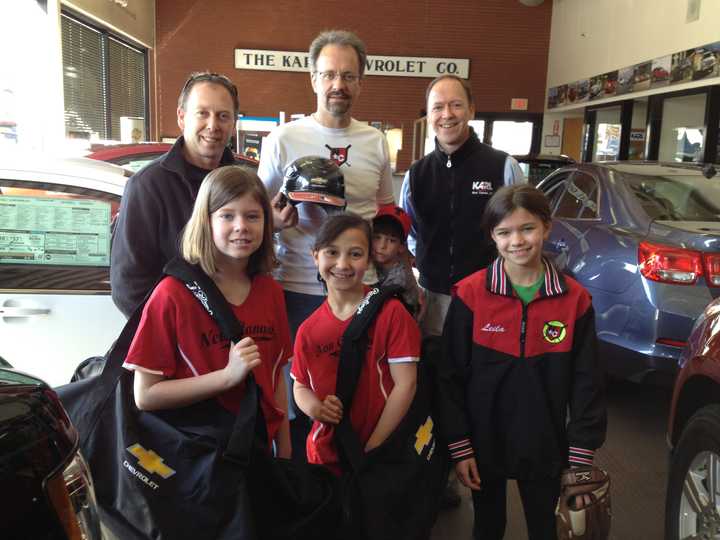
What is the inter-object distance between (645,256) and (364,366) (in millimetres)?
2193

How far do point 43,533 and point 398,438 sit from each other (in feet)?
3.32

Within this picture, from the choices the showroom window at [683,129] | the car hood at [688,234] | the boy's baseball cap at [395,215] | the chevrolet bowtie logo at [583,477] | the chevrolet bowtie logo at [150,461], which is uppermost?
the showroom window at [683,129]

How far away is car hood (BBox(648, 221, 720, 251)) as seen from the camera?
324 cm

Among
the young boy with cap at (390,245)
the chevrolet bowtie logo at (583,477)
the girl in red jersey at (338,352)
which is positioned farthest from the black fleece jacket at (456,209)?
the chevrolet bowtie logo at (583,477)

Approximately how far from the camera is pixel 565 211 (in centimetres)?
466

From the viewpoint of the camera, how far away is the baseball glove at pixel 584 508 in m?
1.76

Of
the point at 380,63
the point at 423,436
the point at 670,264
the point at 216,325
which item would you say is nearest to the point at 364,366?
the point at 423,436

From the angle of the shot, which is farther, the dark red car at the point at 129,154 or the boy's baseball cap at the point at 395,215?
the dark red car at the point at 129,154

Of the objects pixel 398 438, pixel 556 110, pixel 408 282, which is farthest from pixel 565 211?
pixel 556 110

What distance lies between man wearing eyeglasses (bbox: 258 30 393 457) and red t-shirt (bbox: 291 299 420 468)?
430 millimetres

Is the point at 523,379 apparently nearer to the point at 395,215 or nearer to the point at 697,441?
the point at 697,441

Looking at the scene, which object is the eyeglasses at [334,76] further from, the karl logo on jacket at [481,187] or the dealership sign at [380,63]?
Result: the dealership sign at [380,63]

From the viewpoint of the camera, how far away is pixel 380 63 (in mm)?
14648

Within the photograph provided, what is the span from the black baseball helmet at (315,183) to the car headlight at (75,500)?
1.17m
